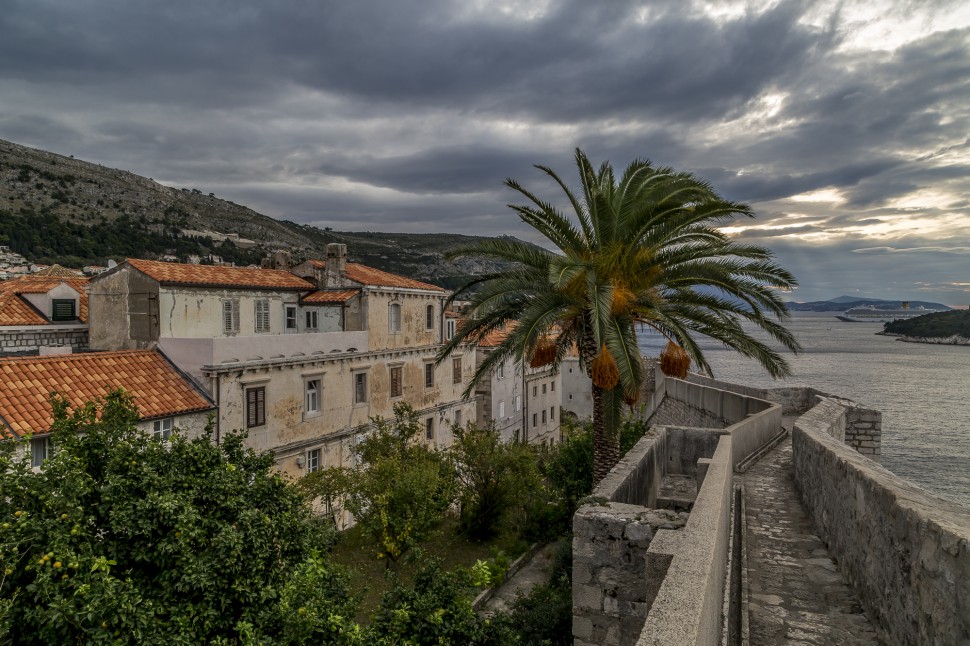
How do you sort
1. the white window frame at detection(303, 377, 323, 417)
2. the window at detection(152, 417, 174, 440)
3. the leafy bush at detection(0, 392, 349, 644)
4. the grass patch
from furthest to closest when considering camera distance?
the white window frame at detection(303, 377, 323, 417) < the grass patch < the window at detection(152, 417, 174, 440) < the leafy bush at detection(0, 392, 349, 644)

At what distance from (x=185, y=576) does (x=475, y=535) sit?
17196 millimetres

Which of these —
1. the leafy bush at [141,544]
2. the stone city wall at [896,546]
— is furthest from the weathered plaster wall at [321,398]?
the stone city wall at [896,546]

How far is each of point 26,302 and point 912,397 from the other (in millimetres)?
74169

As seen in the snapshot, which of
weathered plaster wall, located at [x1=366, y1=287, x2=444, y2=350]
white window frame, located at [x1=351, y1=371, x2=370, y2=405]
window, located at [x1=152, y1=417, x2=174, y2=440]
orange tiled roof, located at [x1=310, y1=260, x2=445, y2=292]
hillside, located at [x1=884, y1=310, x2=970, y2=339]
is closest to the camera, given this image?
window, located at [x1=152, y1=417, x2=174, y2=440]

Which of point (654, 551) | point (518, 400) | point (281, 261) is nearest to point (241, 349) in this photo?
point (281, 261)

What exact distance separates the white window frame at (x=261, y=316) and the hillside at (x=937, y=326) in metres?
167

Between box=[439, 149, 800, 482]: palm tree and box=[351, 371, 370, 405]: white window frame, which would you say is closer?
box=[439, 149, 800, 482]: palm tree

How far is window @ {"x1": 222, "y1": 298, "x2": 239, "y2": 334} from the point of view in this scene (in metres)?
23.1

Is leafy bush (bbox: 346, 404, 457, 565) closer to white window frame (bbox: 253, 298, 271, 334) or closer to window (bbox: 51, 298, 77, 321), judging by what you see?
white window frame (bbox: 253, 298, 271, 334)

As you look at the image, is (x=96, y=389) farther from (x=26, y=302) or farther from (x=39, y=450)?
(x=26, y=302)

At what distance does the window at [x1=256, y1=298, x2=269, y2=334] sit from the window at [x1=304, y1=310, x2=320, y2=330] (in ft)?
7.29

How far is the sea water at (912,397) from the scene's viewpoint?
30062mm

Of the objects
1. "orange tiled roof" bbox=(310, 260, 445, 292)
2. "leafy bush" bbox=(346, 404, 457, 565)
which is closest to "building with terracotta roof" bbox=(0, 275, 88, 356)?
"orange tiled roof" bbox=(310, 260, 445, 292)

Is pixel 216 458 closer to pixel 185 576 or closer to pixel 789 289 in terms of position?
pixel 185 576
